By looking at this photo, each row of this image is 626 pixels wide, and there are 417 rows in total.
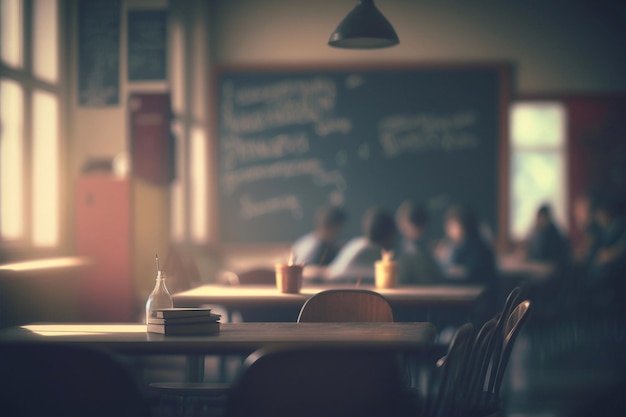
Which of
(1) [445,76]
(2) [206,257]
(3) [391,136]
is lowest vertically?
(2) [206,257]

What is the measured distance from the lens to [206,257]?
7926mm

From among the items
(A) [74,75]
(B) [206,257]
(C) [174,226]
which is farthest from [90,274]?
(B) [206,257]

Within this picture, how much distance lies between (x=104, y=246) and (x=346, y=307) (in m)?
2.51

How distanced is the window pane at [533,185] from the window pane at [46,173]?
427cm

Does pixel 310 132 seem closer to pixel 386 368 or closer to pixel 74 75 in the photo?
pixel 74 75

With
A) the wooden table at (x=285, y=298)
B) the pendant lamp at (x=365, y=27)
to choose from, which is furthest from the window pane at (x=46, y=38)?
the wooden table at (x=285, y=298)

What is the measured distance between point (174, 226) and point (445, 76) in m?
2.67

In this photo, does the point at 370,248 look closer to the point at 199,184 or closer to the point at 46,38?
the point at 46,38

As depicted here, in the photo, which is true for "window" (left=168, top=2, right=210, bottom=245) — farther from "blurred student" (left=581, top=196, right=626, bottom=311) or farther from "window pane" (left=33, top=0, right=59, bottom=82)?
"blurred student" (left=581, top=196, right=626, bottom=311)

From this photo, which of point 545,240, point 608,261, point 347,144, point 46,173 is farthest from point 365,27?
point 347,144

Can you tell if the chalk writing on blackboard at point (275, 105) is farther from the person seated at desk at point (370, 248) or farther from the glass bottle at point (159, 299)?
the glass bottle at point (159, 299)

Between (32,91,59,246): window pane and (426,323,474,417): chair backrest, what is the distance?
10.6 feet

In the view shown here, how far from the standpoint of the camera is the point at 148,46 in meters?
5.70

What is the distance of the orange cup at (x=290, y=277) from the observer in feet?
12.6
